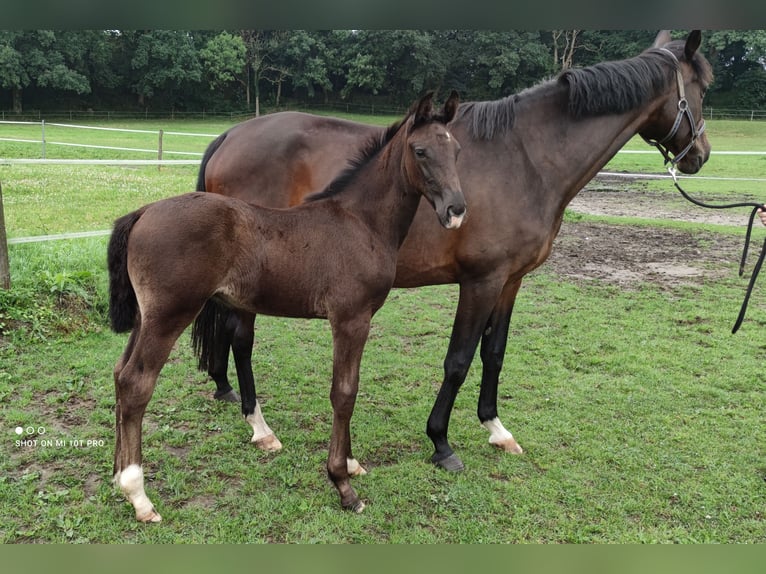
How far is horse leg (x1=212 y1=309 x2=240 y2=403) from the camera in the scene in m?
4.04

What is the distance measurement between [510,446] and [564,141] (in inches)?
80.4

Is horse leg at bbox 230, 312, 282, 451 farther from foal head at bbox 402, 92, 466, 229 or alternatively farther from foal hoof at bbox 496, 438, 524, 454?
foal head at bbox 402, 92, 466, 229

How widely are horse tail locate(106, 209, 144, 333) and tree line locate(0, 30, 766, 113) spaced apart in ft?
32.1

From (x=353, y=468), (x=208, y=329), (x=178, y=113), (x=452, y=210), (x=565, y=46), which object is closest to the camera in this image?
(x=452, y=210)

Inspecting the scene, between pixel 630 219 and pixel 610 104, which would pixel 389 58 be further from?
pixel 610 104

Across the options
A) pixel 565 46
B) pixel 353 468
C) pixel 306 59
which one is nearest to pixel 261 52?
pixel 306 59

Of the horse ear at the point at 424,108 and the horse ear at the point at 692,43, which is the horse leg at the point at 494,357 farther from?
the horse ear at the point at 692,43

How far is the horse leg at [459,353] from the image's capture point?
345cm

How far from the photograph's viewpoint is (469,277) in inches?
138

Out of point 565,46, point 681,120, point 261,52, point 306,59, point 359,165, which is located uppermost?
point 565,46

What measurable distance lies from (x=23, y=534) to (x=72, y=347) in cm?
252

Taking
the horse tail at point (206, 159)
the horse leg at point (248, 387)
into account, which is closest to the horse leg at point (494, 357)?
the horse leg at point (248, 387)

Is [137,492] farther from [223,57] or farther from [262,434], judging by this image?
[223,57]

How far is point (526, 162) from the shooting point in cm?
354
